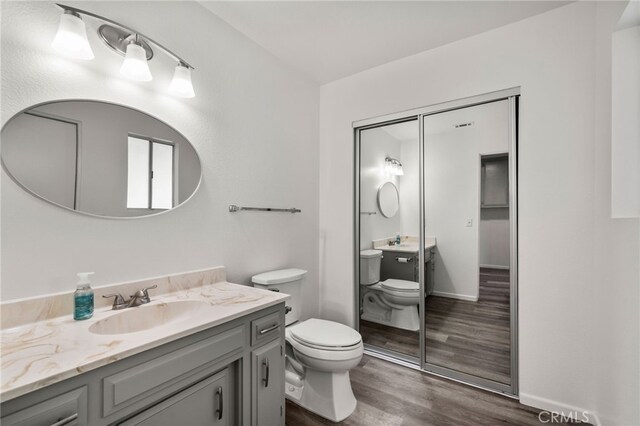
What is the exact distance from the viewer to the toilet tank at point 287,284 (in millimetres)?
1997

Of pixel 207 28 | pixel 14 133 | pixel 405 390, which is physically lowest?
pixel 405 390

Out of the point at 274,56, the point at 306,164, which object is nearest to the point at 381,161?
the point at 306,164

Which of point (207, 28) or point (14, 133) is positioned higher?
point (207, 28)

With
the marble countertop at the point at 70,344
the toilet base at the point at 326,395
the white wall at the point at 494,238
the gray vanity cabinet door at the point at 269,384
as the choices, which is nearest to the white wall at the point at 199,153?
the marble countertop at the point at 70,344

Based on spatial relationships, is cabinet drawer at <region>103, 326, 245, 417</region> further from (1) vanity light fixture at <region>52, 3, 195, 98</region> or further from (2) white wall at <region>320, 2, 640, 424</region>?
(2) white wall at <region>320, 2, 640, 424</region>

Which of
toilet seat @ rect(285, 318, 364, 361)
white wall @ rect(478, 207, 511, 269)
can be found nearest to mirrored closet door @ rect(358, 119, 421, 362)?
white wall @ rect(478, 207, 511, 269)

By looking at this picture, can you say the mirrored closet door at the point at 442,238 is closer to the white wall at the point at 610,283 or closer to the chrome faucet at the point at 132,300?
the white wall at the point at 610,283

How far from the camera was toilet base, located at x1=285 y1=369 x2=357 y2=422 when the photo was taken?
69.6 inches

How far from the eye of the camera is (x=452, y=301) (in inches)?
92.7

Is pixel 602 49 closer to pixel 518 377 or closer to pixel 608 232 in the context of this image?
pixel 608 232

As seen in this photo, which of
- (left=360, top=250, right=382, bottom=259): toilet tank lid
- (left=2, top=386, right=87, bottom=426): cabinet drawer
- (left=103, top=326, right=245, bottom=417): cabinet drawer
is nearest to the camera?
(left=2, top=386, right=87, bottom=426): cabinet drawer

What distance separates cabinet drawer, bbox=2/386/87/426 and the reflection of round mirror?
2.32 meters

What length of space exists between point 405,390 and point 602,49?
2.45 m

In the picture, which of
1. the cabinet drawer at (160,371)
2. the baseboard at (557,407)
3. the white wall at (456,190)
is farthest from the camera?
the white wall at (456,190)
